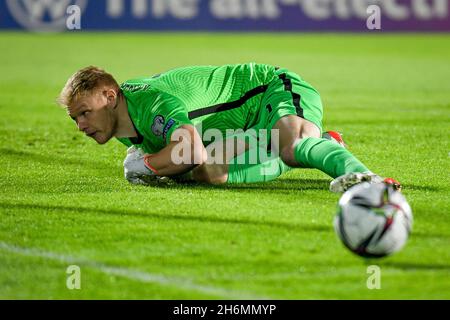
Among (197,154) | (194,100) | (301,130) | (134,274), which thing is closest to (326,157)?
(301,130)

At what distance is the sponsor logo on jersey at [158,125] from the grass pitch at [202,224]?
42 centimetres

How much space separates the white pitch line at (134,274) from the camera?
167 inches

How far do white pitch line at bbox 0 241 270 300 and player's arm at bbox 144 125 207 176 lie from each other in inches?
51.7

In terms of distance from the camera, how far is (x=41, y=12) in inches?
1000

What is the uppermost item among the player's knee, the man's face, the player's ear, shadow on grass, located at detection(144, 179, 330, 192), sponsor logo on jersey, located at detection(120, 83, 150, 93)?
sponsor logo on jersey, located at detection(120, 83, 150, 93)

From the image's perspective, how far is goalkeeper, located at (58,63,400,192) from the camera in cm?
602

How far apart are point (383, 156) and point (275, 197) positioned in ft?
6.66

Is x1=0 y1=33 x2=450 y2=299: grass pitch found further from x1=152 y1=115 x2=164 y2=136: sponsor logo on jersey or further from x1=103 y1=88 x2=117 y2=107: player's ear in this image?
x1=103 y1=88 x2=117 y2=107: player's ear

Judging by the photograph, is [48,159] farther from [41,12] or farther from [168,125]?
[41,12]

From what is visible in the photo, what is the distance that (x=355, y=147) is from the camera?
27.7 ft

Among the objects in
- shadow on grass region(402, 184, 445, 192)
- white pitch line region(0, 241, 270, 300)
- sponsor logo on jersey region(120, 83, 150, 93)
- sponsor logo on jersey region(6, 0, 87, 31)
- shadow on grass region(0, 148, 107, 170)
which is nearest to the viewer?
white pitch line region(0, 241, 270, 300)

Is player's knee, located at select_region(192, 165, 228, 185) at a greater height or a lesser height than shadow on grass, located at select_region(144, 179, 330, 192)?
greater

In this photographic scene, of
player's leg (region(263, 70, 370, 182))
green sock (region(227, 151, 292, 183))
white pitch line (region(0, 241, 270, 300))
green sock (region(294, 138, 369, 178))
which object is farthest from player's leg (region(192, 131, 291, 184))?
white pitch line (region(0, 241, 270, 300))

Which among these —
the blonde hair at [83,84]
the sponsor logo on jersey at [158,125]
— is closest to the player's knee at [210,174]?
the sponsor logo on jersey at [158,125]
